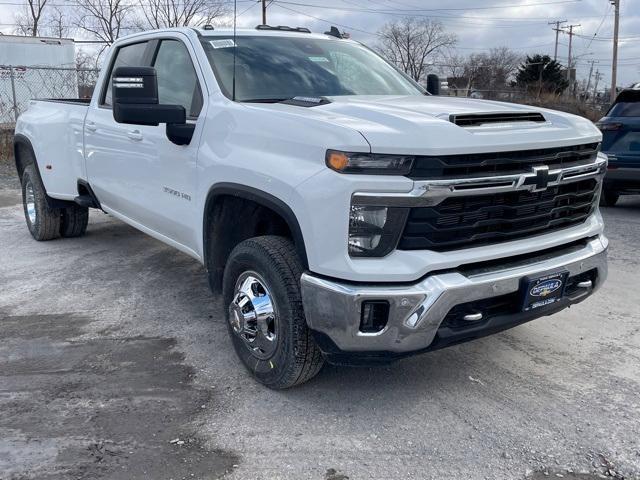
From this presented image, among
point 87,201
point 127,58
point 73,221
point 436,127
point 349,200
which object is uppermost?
point 127,58

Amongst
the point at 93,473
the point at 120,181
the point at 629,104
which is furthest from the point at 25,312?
the point at 629,104

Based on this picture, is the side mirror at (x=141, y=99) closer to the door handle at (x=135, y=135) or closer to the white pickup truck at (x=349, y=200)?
the white pickup truck at (x=349, y=200)

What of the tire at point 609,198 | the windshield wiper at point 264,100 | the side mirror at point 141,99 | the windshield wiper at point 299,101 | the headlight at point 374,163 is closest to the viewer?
the headlight at point 374,163

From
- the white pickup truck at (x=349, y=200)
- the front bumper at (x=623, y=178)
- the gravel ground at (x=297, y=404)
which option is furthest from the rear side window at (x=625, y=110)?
the white pickup truck at (x=349, y=200)

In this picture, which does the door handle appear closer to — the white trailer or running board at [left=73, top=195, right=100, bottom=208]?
running board at [left=73, top=195, right=100, bottom=208]

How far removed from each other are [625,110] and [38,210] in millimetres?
7199

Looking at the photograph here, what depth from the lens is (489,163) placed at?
298 cm

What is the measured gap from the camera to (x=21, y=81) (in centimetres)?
1911

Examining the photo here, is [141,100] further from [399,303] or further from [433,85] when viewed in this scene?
[433,85]

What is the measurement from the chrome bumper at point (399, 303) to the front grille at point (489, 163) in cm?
46

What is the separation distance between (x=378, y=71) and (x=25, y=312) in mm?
3238

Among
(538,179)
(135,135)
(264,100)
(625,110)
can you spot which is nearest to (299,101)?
(264,100)

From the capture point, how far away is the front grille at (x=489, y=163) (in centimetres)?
286

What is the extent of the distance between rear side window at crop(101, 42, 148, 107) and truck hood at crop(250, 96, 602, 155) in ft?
6.48
